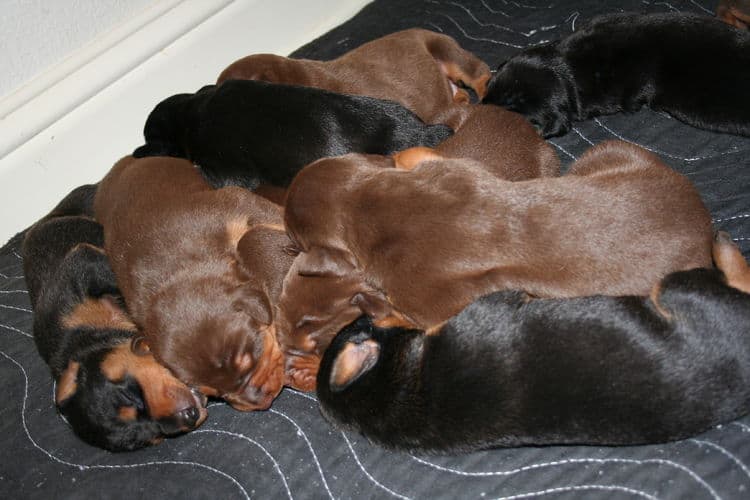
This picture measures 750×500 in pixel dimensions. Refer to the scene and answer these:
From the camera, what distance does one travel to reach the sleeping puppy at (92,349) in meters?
2.43

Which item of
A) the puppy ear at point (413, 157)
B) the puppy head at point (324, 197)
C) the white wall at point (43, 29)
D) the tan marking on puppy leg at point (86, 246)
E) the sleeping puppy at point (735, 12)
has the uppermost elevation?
the white wall at point (43, 29)

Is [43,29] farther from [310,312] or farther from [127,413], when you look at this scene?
[310,312]

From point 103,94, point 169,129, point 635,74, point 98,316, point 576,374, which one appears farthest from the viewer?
point 103,94

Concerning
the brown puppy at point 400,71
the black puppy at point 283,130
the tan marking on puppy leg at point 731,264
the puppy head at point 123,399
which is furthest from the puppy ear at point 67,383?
the tan marking on puppy leg at point 731,264

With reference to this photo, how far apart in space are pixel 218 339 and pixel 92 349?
68 centimetres

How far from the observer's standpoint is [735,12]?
121 inches

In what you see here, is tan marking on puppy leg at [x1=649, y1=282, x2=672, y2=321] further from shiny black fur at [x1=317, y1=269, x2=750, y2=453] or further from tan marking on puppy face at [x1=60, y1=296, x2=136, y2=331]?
tan marking on puppy face at [x1=60, y1=296, x2=136, y2=331]

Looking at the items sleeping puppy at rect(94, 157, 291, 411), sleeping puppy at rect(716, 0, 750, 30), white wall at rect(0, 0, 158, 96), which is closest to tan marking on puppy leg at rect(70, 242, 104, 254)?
sleeping puppy at rect(94, 157, 291, 411)

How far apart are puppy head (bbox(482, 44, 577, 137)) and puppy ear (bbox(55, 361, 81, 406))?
1.99 meters

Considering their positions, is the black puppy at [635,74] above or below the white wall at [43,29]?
below

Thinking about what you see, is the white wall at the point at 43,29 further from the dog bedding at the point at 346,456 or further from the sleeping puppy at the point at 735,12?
the sleeping puppy at the point at 735,12

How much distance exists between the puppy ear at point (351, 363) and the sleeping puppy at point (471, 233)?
0.14 m

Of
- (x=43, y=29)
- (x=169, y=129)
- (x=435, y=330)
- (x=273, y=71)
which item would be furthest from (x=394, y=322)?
(x=43, y=29)

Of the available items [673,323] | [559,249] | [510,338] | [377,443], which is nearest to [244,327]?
[377,443]
